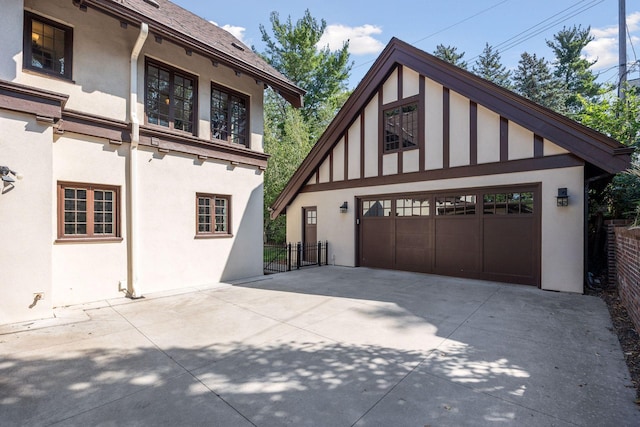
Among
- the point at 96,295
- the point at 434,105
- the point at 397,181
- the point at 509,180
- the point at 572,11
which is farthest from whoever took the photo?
the point at 572,11

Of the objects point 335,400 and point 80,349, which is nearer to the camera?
point 335,400

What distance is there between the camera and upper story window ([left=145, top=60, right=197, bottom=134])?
22.2 feet

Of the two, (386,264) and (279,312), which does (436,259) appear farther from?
(279,312)

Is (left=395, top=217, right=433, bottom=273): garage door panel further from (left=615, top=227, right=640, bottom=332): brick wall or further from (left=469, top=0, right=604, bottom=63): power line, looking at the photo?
(left=469, top=0, right=604, bottom=63): power line

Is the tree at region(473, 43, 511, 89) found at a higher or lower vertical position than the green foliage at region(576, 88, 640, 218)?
higher

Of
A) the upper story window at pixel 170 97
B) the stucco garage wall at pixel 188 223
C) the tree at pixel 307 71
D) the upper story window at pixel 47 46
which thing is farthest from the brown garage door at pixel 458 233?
the tree at pixel 307 71

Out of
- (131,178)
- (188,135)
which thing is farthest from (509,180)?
(131,178)

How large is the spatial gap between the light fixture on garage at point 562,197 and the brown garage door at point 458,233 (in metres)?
0.54

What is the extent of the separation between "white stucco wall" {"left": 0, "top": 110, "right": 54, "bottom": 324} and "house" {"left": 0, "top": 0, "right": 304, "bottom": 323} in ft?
0.05

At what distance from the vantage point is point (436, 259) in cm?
896

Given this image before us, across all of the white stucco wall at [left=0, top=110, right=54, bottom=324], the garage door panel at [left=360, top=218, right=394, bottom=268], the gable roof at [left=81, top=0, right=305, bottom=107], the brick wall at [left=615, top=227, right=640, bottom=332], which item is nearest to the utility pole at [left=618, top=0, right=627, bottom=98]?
the brick wall at [left=615, top=227, right=640, bottom=332]

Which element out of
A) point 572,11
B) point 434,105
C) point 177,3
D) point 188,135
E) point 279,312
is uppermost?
point 572,11

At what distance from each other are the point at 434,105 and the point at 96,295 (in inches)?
381

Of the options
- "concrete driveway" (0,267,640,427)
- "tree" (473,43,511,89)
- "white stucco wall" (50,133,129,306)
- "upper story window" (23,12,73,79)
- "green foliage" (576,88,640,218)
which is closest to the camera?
"concrete driveway" (0,267,640,427)
